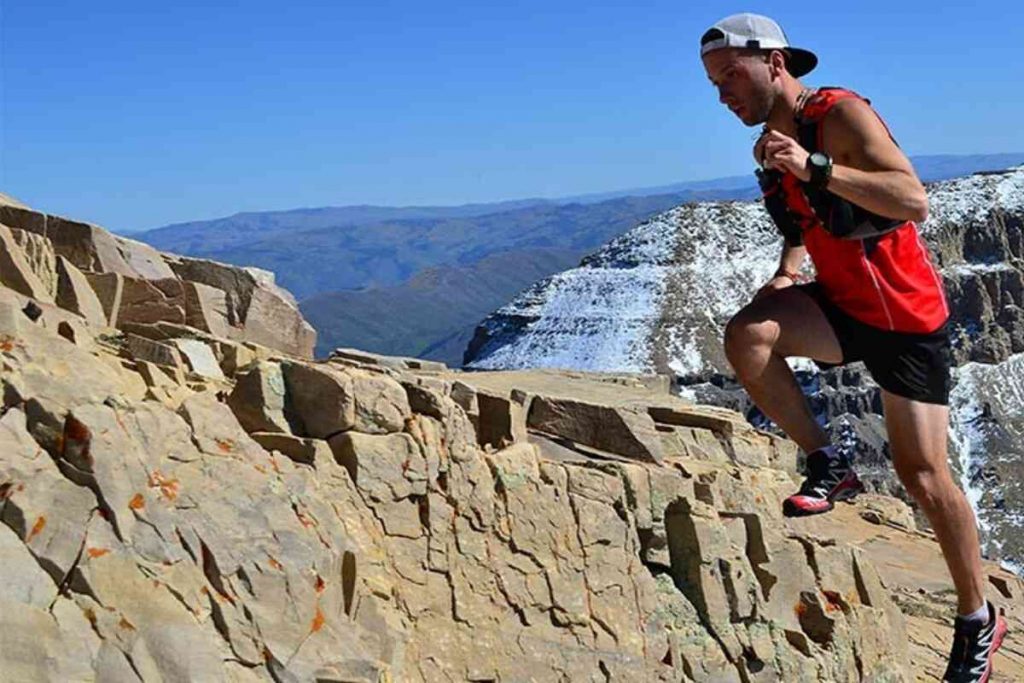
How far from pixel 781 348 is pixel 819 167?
1.61 meters

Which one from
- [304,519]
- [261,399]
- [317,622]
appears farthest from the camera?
[261,399]

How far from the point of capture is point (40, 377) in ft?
42.3

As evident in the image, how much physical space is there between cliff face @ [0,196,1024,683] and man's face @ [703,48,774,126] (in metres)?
6.65

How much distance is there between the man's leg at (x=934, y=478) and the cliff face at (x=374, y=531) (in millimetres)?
6151

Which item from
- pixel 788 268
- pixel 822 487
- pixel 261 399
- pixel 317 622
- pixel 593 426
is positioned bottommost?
pixel 317 622

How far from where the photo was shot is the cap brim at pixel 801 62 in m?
8.80

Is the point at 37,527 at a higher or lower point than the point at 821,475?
lower

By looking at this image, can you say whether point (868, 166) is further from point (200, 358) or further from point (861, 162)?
point (200, 358)

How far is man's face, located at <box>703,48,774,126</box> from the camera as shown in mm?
Answer: 8609

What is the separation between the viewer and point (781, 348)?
909cm

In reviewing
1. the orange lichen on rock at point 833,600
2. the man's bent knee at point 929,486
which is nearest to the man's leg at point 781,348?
the man's bent knee at point 929,486

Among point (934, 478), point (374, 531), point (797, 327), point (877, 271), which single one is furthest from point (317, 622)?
point (877, 271)

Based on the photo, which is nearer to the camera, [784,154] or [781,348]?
[784,154]

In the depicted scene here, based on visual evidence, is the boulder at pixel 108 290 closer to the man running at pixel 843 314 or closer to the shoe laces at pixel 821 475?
the man running at pixel 843 314
